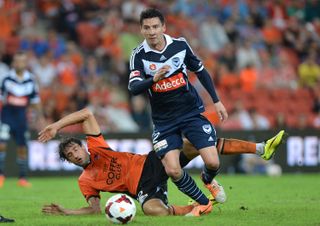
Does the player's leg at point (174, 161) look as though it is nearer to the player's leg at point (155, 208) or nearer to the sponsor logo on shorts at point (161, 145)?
the sponsor logo on shorts at point (161, 145)

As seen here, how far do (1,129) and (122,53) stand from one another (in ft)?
14.2

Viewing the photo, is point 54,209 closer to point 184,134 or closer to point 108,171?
point 108,171

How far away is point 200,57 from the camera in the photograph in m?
21.4

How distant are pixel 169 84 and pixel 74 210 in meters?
1.85

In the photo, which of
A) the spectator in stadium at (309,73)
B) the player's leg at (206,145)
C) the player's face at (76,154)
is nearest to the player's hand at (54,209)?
the player's face at (76,154)

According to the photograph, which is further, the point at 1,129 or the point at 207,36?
the point at 207,36

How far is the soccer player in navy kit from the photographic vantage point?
9.34 metres

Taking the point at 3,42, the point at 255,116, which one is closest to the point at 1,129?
the point at 3,42

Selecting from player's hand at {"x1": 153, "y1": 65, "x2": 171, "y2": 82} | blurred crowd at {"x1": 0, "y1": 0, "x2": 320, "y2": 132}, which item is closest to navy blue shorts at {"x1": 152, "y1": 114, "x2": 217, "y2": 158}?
player's hand at {"x1": 153, "y1": 65, "x2": 171, "y2": 82}

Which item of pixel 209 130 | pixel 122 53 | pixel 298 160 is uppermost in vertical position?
pixel 122 53

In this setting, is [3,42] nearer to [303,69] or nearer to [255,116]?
[255,116]

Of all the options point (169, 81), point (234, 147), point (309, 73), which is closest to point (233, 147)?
point (234, 147)

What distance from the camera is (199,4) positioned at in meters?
23.5

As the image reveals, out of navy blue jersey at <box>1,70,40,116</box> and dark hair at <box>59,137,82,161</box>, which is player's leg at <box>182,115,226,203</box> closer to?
dark hair at <box>59,137,82,161</box>
